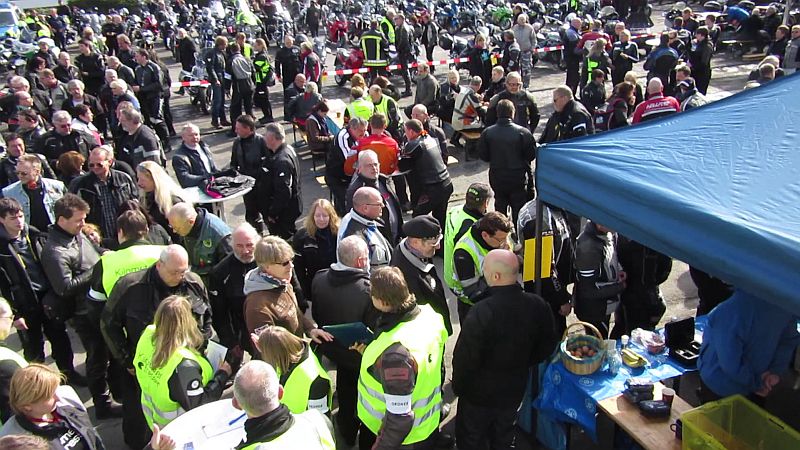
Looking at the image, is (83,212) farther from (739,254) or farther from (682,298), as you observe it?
(682,298)

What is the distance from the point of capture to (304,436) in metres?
2.90

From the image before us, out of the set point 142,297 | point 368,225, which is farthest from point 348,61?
point 142,297

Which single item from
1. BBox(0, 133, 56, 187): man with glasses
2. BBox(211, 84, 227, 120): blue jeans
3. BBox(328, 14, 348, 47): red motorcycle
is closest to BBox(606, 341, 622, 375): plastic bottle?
BBox(0, 133, 56, 187): man with glasses

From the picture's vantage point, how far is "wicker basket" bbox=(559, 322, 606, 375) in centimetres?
423

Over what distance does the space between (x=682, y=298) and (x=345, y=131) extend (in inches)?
151

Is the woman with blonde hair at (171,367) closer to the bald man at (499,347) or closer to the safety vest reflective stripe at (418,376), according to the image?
the safety vest reflective stripe at (418,376)

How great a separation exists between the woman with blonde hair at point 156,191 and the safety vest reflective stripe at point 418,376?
3.07m

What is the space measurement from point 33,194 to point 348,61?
410 inches

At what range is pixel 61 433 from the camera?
3.29 meters

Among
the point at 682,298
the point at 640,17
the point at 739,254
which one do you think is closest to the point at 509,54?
the point at 682,298

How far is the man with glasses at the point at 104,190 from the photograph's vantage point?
606cm

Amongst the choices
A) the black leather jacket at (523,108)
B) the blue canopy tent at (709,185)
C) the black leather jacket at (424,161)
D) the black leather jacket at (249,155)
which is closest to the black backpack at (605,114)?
the black leather jacket at (523,108)

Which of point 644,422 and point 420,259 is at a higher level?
point 420,259

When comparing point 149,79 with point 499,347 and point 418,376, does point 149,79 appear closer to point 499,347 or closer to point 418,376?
point 499,347
